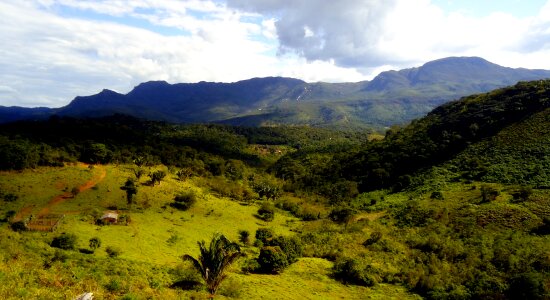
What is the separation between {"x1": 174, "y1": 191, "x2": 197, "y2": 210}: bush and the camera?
74.2m

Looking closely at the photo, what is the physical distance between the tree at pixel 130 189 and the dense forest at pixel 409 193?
0.64 metres

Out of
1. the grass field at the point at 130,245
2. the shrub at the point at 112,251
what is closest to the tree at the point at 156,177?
the grass field at the point at 130,245

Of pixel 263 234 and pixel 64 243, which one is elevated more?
pixel 64 243

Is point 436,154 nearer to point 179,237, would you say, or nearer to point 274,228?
point 274,228

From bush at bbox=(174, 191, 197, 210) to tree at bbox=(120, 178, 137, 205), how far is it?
285 inches

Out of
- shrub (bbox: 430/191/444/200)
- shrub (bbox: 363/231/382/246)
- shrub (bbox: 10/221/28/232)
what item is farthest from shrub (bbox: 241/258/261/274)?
shrub (bbox: 430/191/444/200)

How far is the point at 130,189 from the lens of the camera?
72250mm

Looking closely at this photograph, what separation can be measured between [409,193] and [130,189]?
201ft

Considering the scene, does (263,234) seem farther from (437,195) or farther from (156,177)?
(437,195)

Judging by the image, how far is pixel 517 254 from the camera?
51.8 m

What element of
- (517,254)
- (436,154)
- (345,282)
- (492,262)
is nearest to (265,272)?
(345,282)

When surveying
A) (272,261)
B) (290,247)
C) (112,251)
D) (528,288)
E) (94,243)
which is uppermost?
(94,243)

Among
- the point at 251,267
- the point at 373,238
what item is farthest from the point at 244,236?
the point at 373,238

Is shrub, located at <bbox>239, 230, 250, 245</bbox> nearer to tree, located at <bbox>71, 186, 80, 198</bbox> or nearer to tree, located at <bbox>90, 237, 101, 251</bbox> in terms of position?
tree, located at <bbox>90, 237, 101, 251</bbox>
